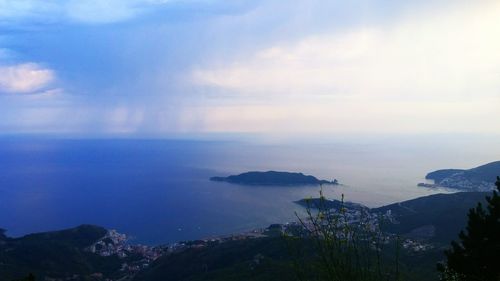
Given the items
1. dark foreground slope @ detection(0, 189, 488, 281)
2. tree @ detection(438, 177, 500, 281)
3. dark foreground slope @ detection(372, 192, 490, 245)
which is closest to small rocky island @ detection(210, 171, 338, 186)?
dark foreground slope @ detection(372, 192, 490, 245)

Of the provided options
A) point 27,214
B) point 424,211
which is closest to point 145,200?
point 27,214

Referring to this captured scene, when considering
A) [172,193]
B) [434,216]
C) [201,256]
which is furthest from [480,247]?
[172,193]

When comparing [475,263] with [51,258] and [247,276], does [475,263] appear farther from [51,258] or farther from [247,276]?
[51,258]

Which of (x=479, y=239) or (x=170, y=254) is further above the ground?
(x=479, y=239)

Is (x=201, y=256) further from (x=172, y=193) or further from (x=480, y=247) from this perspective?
(x=172, y=193)

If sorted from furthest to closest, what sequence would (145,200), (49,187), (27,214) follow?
(49,187), (145,200), (27,214)

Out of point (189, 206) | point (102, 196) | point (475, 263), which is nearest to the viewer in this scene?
point (475, 263)

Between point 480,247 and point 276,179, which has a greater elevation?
point 480,247

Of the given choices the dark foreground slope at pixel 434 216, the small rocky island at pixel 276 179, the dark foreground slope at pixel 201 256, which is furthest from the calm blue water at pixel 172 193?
the dark foreground slope at pixel 434 216

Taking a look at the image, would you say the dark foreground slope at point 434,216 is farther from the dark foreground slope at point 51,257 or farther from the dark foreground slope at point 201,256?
the dark foreground slope at point 51,257
